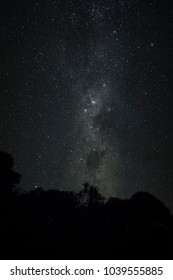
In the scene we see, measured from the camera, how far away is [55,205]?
65.3 ft

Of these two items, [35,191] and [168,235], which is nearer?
[168,235]

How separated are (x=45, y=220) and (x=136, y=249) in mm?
4993

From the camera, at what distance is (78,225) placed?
675 inches

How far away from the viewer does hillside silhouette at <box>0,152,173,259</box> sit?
13703 mm

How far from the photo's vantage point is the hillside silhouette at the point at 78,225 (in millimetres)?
13703

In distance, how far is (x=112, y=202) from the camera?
20453 millimetres
